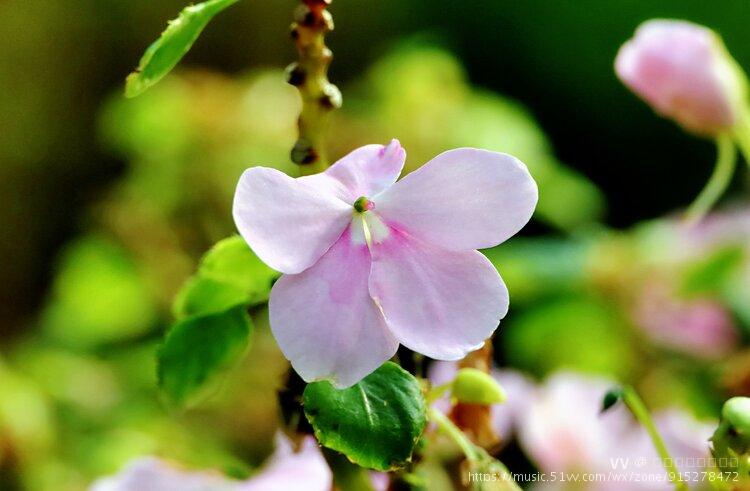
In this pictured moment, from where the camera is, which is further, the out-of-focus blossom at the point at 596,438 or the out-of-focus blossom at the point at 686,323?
the out-of-focus blossom at the point at 686,323

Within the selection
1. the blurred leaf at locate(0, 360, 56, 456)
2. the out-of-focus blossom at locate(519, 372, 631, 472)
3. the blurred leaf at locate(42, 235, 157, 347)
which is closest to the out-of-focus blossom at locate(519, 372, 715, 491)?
the out-of-focus blossom at locate(519, 372, 631, 472)

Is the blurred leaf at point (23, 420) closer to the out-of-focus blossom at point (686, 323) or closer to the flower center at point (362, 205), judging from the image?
the out-of-focus blossom at point (686, 323)

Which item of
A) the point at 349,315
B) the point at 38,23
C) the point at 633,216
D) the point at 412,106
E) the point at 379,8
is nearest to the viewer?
the point at 349,315

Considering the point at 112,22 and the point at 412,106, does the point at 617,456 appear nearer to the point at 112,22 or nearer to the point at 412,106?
the point at 412,106

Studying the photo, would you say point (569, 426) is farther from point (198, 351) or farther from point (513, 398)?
point (198, 351)

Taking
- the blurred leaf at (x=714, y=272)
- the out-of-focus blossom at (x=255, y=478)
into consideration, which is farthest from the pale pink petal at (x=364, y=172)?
the blurred leaf at (x=714, y=272)

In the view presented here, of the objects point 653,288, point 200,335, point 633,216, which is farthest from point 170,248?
point 633,216

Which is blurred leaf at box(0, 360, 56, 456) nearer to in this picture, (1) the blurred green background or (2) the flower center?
(1) the blurred green background
